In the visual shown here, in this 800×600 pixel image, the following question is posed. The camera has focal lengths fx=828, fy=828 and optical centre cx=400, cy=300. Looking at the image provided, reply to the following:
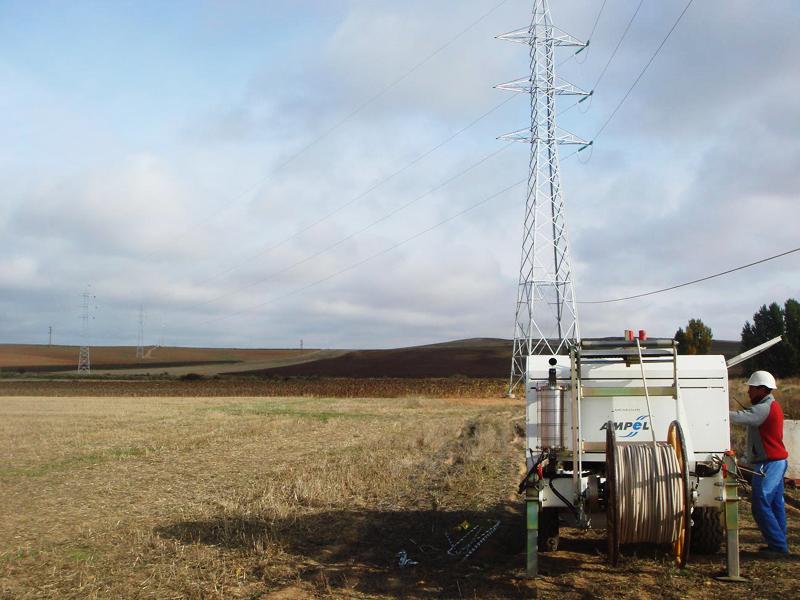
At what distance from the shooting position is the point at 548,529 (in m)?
9.52

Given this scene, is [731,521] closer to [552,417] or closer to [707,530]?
[707,530]

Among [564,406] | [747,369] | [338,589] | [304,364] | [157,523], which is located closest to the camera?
[338,589]

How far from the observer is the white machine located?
827 centimetres

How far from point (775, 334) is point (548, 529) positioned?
78.6 metres

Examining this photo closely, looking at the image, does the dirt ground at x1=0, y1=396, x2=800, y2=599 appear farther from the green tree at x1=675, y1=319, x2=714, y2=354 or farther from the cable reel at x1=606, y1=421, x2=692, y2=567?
the green tree at x1=675, y1=319, x2=714, y2=354

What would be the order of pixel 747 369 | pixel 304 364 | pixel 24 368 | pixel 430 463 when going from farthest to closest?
pixel 24 368, pixel 304 364, pixel 747 369, pixel 430 463

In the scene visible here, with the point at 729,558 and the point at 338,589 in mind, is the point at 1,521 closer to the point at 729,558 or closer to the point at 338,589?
the point at 338,589

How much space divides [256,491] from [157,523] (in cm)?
267

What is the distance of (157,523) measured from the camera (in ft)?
37.4

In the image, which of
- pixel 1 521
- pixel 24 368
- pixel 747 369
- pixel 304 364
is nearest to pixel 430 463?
pixel 1 521

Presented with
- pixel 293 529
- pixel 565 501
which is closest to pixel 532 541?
pixel 565 501

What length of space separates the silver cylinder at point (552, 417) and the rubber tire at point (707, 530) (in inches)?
70.3

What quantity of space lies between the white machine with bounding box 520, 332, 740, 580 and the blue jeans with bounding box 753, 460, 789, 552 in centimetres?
46

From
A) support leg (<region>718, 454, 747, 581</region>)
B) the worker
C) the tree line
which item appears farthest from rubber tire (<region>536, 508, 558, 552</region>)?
the tree line
